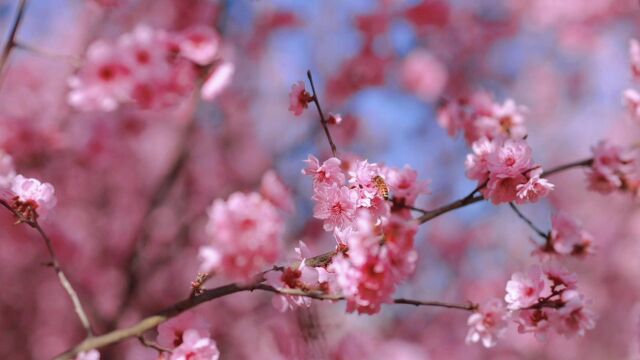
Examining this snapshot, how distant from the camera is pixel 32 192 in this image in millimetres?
2102

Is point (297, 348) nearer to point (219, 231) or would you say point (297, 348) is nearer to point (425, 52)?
point (219, 231)

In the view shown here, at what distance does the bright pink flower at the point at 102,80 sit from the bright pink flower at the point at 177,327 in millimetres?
1531

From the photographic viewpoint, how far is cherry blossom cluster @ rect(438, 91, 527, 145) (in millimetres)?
2811

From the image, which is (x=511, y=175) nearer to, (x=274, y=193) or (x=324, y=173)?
(x=324, y=173)

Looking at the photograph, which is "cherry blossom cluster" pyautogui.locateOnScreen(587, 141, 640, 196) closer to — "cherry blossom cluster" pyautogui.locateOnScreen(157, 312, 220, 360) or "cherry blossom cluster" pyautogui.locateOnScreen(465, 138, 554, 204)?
"cherry blossom cluster" pyautogui.locateOnScreen(465, 138, 554, 204)

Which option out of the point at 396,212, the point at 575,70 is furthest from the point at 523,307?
the point at 575,70

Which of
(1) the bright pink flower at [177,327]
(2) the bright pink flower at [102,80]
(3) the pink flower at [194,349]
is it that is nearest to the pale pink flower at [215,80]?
(2) the bright pink flower at [102,80]

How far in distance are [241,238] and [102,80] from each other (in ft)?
6.67

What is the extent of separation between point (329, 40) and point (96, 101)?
15.7 ft

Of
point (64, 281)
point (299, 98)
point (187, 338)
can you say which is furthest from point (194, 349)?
point (299, 98)

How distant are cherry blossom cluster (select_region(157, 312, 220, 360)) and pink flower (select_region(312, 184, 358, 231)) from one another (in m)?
0.53

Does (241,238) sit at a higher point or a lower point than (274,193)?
lower

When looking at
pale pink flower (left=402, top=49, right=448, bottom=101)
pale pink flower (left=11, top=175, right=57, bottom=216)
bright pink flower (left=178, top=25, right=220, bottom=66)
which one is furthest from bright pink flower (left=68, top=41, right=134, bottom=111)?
pale pink flower (left=402, top=49, right=448, bottom=101)

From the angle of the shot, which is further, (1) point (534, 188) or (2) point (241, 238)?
(1) point (534, 188)
